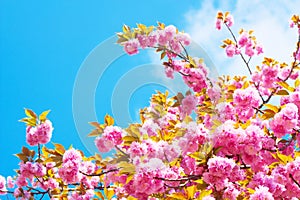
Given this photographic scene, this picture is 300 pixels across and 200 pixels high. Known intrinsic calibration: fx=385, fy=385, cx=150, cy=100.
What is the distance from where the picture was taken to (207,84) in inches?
198

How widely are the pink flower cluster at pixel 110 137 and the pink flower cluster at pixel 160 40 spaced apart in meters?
Answer: 1.75

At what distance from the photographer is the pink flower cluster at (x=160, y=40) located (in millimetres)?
5168

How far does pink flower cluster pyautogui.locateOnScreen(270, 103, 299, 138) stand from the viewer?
3.33 m

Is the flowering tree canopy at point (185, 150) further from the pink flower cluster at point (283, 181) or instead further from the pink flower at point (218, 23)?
Answer: the pink flower at point (218, 23)

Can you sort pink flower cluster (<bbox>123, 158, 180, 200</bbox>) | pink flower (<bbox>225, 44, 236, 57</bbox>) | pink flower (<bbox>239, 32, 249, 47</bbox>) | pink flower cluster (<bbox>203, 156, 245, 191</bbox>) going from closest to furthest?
pink flower cluster (<bbox>203, 156, 245, 191</bbox>) < pink flower cluster (<bbox>123, 158, 180, 200</bbox>) < pink flower (<bbox>225, 44, 236, 57</bbox>) < pink flower (<bbox>239, 32, 249, 47</bbox>)

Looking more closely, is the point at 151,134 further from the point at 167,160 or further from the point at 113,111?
the point at 113,111

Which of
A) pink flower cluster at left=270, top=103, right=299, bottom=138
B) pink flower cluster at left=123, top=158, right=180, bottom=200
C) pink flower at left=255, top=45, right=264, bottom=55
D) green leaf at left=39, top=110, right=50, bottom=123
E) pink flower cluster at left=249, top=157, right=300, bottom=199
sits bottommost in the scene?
pink flower cluster at left=249, top=157, right=300, bottom=199

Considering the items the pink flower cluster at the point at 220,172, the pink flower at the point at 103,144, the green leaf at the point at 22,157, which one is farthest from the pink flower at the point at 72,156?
the pink flower cluster at the point at 220,172

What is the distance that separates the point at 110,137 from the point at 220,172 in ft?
4.12

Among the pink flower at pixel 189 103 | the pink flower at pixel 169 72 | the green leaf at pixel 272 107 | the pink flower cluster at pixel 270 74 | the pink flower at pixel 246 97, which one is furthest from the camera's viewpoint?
the pink flower cluster at pixel 270 74

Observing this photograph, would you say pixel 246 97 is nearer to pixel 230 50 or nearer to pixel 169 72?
pixel 169 72

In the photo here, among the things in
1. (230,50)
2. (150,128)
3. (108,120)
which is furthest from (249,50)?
(108,120)

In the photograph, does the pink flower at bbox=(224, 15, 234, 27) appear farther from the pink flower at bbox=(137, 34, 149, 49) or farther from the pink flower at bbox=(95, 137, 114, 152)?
the pink flower at bbox=(95, 137, 114, 152)

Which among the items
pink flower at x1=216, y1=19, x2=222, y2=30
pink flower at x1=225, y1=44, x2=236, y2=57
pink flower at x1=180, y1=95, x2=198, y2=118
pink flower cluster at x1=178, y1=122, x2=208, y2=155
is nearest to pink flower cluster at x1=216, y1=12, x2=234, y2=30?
pink flower at x1=216, y1=19, x2=222, y2=30
